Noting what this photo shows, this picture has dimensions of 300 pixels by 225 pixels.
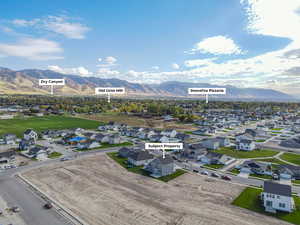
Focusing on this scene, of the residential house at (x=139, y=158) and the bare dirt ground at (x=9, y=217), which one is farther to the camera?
the residential house at (x=139, y=158)

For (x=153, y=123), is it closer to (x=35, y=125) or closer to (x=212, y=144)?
(x=212, y=144)

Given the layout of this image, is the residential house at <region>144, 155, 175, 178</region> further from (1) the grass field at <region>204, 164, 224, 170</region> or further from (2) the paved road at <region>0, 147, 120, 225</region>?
(2) the paved road at <region>0, 147, 120, 225</region>

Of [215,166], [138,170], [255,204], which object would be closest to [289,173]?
[215,166]

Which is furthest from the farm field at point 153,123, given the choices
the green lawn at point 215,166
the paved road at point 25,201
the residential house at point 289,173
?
the paved road at point 25,201

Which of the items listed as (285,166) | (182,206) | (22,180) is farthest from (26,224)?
(285,166)

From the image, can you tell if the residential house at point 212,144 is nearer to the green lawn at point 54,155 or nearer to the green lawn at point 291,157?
the green lawn at point 291,157
